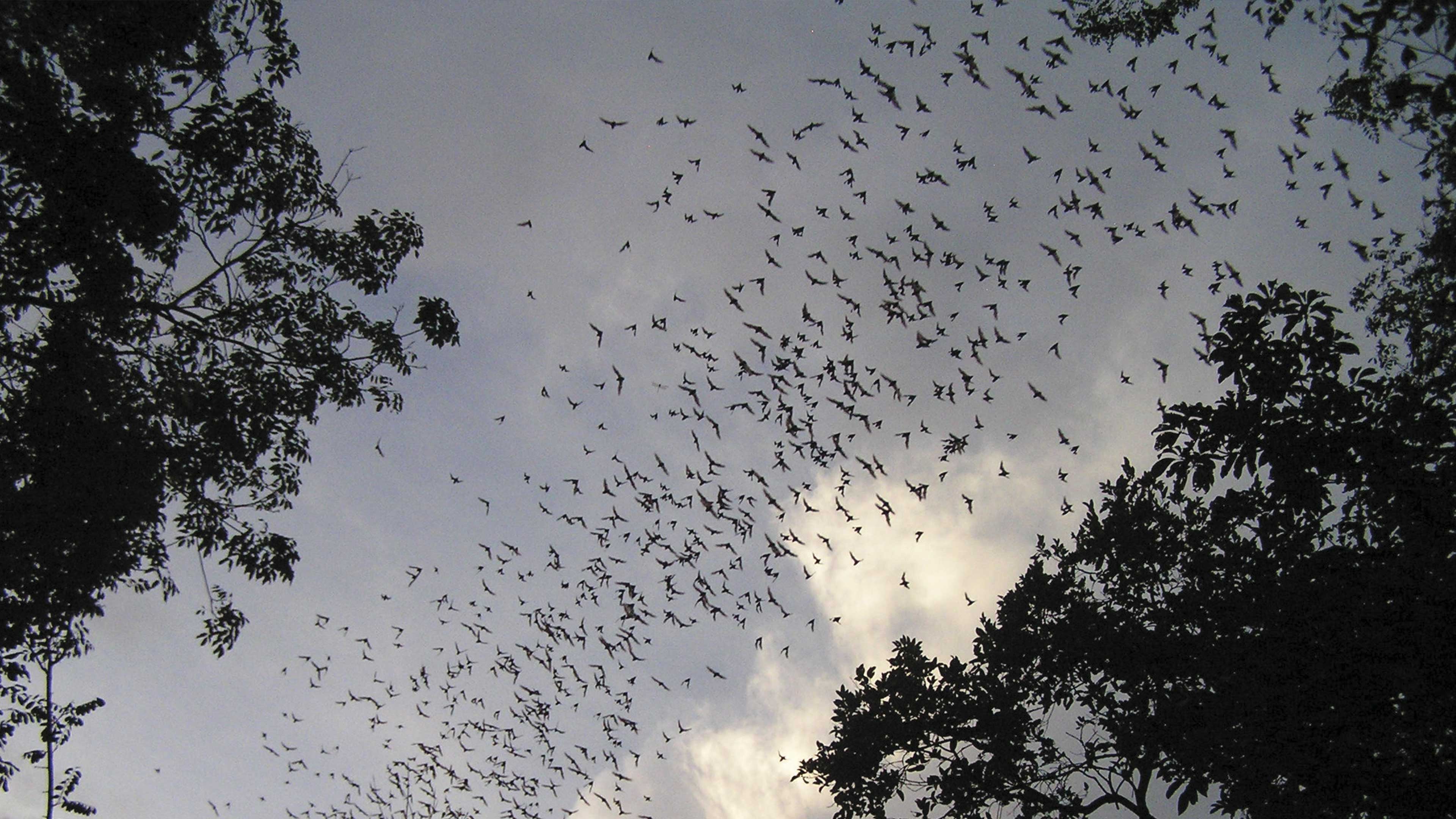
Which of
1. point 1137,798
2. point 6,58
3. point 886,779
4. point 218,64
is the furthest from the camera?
point 886,779

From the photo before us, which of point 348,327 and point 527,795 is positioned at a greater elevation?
point 348,327

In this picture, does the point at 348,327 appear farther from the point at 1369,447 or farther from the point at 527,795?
the point at 527,795

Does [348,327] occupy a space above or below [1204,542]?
above

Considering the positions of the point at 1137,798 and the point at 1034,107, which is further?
the point at 1034,107

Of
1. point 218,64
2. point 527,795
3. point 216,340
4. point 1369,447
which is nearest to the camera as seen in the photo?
point 1369,447

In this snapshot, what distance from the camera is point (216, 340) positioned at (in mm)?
12312

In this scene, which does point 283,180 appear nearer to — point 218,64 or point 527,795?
point 218,64

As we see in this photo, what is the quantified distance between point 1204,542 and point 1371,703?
5085 mm

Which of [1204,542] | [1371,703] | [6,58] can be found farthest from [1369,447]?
[6,58]

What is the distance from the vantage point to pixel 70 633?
12461 millimetres

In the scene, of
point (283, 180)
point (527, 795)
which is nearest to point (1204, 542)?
point (283, 180)

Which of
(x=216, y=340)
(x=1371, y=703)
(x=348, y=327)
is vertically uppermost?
(x=348, y=327)

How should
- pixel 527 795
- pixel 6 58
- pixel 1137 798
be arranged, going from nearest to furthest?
pixel 6 58 < pixel 1137 798 < pixel 527 795

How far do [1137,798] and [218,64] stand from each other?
62.2 feet
